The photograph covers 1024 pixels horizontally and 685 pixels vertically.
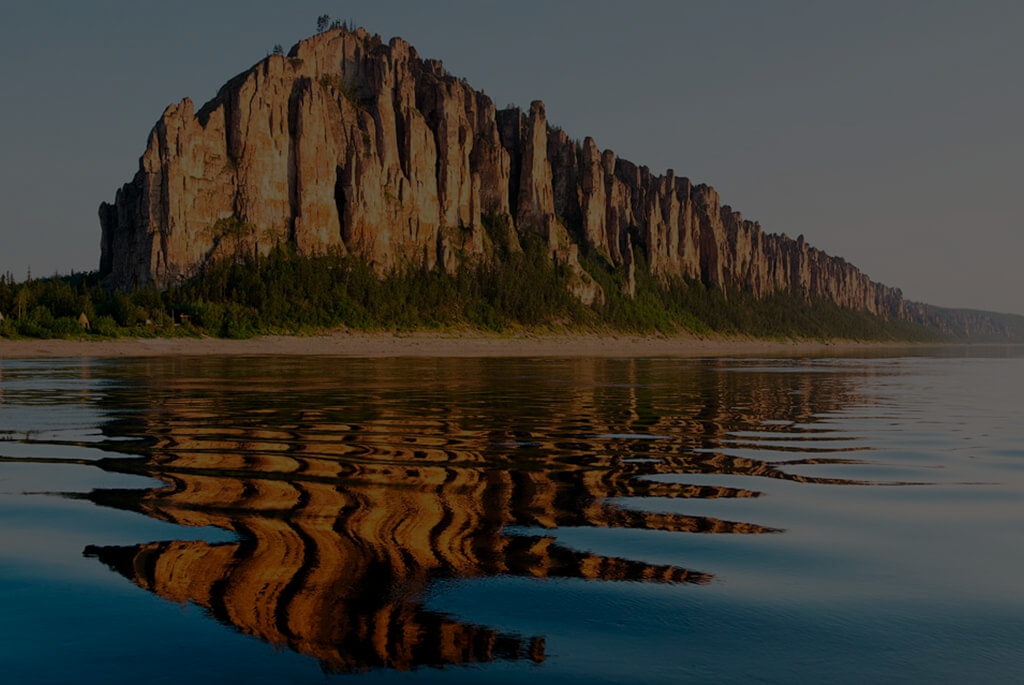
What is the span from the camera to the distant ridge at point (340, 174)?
109562mm

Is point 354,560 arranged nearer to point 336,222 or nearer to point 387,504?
point 387,504

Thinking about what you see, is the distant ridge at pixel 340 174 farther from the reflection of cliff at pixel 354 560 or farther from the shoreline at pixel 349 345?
the reflection of cliff at pixel 354 560

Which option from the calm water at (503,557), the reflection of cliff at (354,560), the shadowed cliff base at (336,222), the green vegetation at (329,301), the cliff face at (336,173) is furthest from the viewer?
the cliff face at (336,173)

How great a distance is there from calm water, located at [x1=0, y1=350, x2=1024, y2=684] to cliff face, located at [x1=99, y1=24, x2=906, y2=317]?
103 m

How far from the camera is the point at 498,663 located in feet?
15.2

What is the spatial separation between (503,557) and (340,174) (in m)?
134

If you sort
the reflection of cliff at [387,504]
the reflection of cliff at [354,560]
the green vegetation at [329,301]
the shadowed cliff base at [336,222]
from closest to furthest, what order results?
the reflection of cliff at [354,560] → the reflection of cliff at [387,504] → the green vegetation at [329,301] → the shadowed cliff base at [336,222]

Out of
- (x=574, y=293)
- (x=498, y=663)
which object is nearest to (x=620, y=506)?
(x=498, y=663)

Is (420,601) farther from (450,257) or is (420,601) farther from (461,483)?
(450,257)

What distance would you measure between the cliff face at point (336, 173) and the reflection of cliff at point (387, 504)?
98.1 meters

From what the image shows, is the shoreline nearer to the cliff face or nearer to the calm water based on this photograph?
the cliff face

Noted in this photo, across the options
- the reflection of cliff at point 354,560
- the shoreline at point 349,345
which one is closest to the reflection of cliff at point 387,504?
the reflection of cliff at point 354,560

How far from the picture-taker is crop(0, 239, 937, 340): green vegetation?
80.9m

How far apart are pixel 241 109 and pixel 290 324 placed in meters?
39.6
